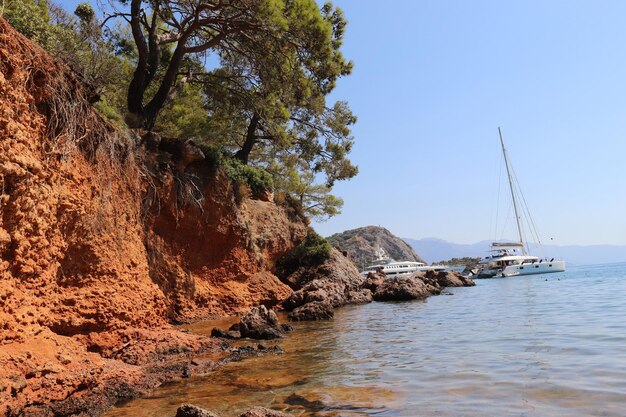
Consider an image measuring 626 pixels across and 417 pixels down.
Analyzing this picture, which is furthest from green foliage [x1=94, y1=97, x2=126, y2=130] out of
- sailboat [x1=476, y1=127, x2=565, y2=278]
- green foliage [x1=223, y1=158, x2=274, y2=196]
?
sailboat [x1=476, y1=127, x2=565, y2=278]

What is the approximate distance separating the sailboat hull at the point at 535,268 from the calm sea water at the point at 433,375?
44479 millimetres

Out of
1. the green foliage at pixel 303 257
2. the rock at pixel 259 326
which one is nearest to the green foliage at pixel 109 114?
the rock at pixel 259 326

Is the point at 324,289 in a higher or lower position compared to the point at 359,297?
higher

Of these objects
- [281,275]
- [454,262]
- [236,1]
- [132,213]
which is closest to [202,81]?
[236,1]

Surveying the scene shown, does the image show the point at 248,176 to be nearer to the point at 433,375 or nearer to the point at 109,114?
the point at 109,114

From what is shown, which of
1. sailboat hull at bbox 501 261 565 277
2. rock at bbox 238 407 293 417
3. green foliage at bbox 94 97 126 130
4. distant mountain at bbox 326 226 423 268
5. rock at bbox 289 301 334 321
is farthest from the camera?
distant mountain at bbox 326 226 423 268

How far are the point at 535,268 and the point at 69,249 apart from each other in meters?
56.8

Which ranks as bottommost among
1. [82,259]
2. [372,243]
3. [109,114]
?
[82,259]

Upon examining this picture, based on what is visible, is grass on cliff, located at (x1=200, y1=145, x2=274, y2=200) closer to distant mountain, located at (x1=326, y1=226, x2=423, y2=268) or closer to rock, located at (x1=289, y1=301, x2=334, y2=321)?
rock, located at (x1=289, y1=301, x2=334, y2=321)

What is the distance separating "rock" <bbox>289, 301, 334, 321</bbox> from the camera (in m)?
16.5

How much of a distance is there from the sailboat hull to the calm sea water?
146 feet

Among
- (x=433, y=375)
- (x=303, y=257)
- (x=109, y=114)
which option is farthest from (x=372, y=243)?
(x=433, y=375)

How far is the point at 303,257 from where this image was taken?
24.7 metres

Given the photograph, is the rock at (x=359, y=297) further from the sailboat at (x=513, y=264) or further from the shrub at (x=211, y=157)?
the sailboat at (x=513, y=264)
